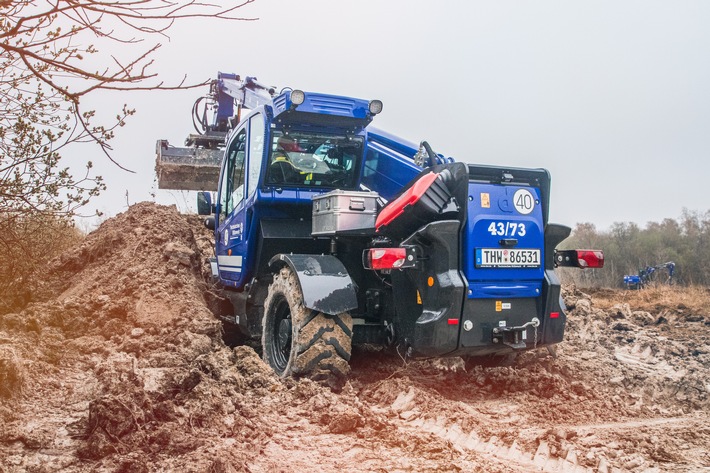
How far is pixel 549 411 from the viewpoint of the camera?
5.17 meters

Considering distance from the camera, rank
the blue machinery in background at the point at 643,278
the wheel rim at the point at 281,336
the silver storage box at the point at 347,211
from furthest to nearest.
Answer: the blue machinery in background at the point at 643,278, the wheel rim at the point at 281,336, the silver storage box at the point at 347,211

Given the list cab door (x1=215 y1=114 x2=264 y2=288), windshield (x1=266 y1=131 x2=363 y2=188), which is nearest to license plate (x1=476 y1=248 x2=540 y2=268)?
windshield (x1=266 y1=131 x2=363 y2=188)

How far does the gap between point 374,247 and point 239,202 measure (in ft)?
7.01

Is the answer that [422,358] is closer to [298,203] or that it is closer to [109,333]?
[298,203]

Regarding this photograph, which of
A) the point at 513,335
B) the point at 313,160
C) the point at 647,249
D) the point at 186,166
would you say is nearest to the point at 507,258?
the point at 513,335

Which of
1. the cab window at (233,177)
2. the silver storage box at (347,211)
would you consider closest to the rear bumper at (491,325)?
the silver storage box at (347,211)

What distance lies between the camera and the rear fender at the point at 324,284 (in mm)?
5746

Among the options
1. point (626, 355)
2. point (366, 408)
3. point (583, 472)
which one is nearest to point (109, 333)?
point (366, 408)

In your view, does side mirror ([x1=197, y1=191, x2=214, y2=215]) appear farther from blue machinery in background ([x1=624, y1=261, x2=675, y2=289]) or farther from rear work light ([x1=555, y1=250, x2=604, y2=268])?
blue machinery in background ([x1=624, y1=261, x2=675, y2=289])

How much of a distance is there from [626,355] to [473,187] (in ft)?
12.8

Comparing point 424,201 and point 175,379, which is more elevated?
point 424,201

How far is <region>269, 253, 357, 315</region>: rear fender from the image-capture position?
575 centimetres

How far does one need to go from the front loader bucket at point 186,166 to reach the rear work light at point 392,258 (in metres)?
6.99

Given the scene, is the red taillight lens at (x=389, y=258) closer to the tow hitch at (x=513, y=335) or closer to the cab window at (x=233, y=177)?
the tow hitch at (x=513, y=335)
